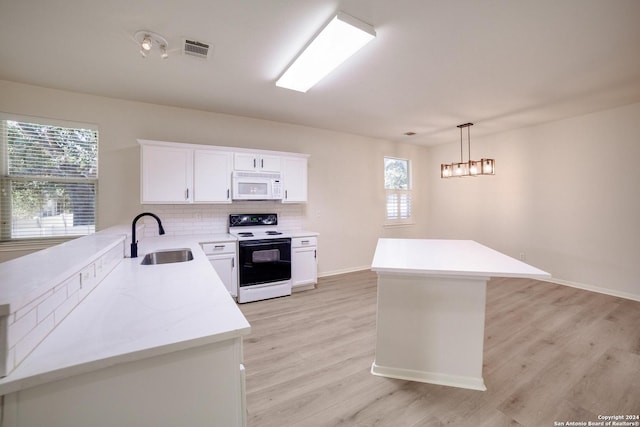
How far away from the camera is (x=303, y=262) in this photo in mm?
4070

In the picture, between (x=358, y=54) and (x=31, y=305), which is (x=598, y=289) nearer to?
(x=358, y=54)

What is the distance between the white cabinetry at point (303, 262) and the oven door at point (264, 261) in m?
0.13

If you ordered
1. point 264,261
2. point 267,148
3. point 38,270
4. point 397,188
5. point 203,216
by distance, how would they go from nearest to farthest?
point 38,270 → point 264,261 → point 203,216 → point 267,148 → point 397,188

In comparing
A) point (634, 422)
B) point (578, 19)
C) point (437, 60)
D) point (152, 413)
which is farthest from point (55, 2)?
point (634, 422)

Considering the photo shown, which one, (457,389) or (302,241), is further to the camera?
(302,241)

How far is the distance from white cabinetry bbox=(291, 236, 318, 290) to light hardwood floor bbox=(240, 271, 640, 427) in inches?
22.7

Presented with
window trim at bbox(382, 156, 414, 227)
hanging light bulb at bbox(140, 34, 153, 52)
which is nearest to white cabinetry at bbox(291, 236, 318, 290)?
window trim at bbox(382, 156, 414, 227)

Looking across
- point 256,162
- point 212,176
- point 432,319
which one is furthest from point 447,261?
point 212,176

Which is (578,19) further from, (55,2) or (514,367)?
(55,2)

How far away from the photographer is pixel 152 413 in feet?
2.88

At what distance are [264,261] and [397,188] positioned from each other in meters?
3.64

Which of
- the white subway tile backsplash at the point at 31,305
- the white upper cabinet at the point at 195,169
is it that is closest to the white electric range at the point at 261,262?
the white upper cabinet at the point at 195,169

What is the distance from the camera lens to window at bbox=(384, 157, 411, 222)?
588cm

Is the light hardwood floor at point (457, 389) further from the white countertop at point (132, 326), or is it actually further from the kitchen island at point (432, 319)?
the white countertop at point (132, 326)
